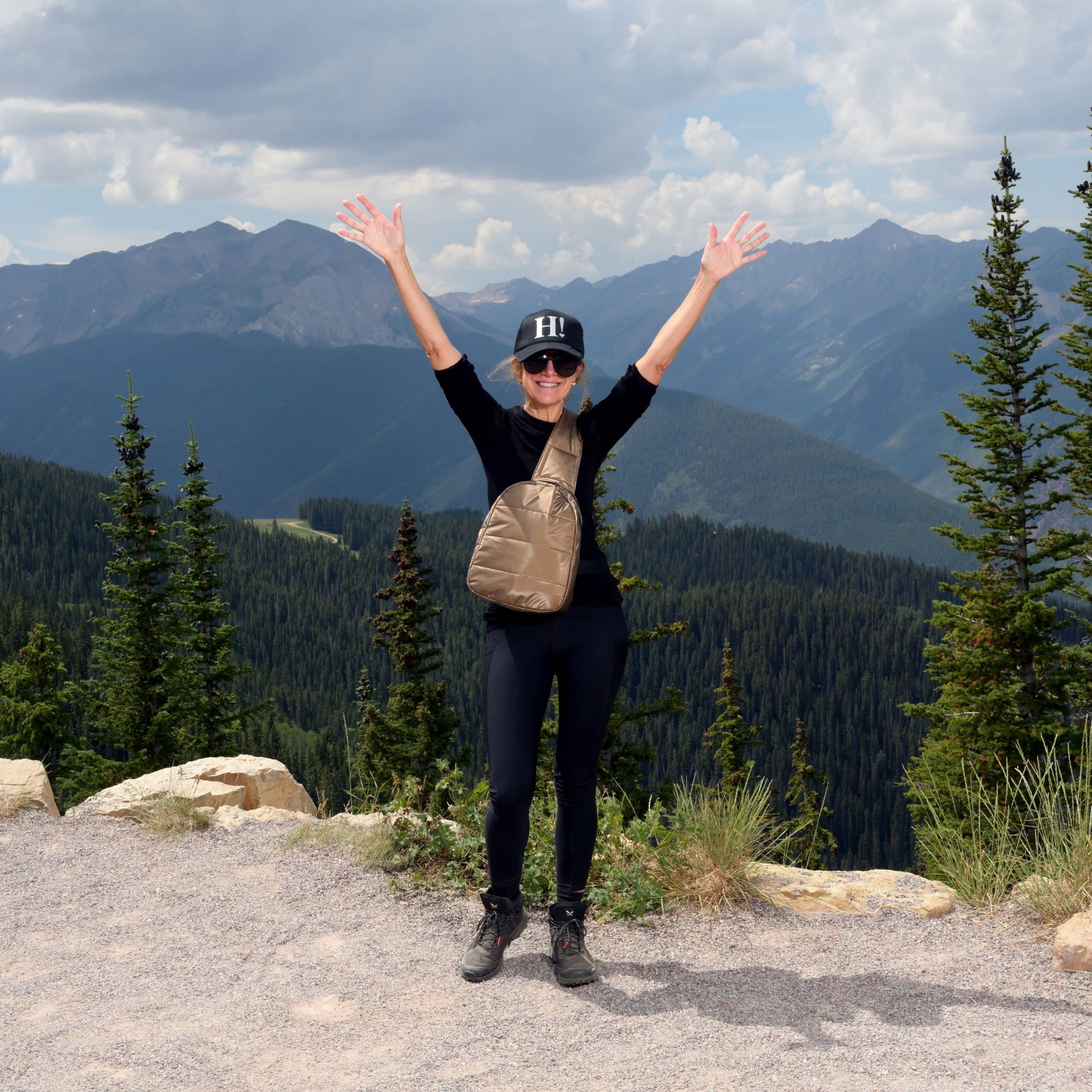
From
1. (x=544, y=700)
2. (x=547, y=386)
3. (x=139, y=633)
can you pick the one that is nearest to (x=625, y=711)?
(x=139, y=633)

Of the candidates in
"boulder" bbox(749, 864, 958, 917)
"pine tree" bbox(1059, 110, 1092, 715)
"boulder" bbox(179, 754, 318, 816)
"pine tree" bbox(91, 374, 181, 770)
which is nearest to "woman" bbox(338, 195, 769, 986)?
"boulder" bbox(749, 864, 958, 917)

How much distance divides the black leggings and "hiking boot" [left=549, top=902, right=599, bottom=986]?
Result: 1.70ft

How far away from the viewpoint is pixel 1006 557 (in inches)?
1065

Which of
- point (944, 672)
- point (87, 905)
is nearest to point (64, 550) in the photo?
point (944, 672)

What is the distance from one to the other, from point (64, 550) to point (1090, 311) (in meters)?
180

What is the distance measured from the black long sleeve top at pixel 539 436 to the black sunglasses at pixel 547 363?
25 cm

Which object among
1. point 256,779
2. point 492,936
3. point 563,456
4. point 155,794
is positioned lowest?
point 256,779

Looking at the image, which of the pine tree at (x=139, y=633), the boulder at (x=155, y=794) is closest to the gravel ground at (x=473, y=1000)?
the boulder at (x=155, y=794)

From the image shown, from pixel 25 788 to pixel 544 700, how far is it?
674 cm

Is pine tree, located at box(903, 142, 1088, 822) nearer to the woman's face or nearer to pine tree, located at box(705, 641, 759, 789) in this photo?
pine tree, located at box(705, 641, 759, 789)

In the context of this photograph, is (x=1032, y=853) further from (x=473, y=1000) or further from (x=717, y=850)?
(x=473, y=1000)

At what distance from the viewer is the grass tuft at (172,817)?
8844 mm

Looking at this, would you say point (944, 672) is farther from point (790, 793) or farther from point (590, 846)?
point (590, 846)

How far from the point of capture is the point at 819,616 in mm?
168000
